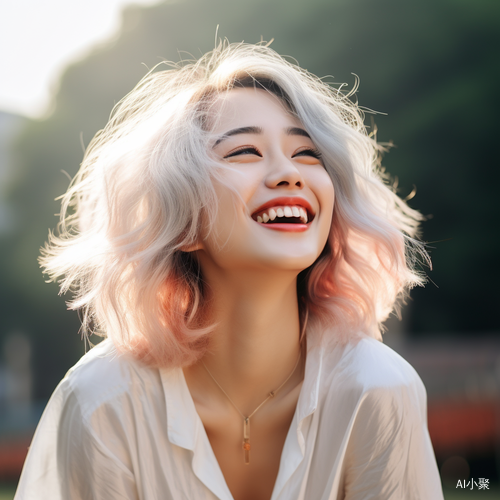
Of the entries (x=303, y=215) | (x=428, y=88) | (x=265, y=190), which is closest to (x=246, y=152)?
(x=265, y=190)

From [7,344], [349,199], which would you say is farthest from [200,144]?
[7,344]

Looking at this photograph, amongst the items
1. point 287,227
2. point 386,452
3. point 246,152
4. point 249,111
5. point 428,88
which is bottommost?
point 386,452

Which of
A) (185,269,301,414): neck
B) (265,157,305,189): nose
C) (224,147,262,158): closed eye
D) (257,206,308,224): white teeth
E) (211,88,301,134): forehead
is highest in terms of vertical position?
(211,88,301,134): forehead

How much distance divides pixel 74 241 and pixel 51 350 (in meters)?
13.7

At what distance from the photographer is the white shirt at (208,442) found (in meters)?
2.18

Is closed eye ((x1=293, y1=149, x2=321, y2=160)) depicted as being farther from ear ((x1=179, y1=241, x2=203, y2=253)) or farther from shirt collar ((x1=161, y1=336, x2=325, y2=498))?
shirt collar ((x1=161, y1=336, x2=325, y2=498))

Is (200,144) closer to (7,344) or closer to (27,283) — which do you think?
(27,283)

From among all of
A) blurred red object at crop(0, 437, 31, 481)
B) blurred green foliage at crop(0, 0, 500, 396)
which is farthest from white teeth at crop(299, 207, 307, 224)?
blurred green foliage at crop(0, 0, 500, 396)

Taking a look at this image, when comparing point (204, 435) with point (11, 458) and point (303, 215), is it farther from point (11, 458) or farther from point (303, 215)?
point (11, 458)

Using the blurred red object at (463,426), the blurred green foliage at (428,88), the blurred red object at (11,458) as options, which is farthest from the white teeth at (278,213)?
the blurred green foliage at (428,88)

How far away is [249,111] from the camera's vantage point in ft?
7.48

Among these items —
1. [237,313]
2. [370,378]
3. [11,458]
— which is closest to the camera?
[370,378]

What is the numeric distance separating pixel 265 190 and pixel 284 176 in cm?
8

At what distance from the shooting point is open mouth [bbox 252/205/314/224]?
2119 millimetres
